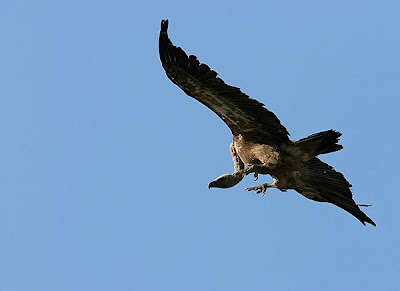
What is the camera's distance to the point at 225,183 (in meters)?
14.1

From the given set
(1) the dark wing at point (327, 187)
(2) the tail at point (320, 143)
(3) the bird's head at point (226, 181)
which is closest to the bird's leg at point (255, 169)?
(3) the bird's head at point (226, 181)

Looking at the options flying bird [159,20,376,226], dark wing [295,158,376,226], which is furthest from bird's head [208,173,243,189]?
dark wing [295,158,376,226]

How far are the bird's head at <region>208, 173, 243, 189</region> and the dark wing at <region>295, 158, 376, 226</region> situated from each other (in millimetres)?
1169

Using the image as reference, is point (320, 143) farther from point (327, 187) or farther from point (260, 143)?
point (327, 187)

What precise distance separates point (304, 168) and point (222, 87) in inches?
87.0

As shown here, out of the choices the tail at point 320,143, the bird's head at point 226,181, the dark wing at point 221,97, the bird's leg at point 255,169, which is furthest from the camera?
the bird's leg at point 255,169

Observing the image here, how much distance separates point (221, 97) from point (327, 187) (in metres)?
2.55

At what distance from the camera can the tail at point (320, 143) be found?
1355 centimetres

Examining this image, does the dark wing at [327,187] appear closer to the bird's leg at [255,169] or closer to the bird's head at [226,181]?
the bird's leg at [255,169]

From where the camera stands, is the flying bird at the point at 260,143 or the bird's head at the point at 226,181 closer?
the flying bird at the point at 260,143

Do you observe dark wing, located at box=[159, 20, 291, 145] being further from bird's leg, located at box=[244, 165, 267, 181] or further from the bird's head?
the bird's head

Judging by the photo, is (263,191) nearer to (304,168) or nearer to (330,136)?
(304,168)

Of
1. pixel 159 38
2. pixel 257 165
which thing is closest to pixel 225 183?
pixel 257 165

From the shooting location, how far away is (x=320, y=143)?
Answer: 13695 millimetres
